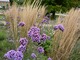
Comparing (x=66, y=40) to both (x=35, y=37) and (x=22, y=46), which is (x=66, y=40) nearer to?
(x=35, y=37)

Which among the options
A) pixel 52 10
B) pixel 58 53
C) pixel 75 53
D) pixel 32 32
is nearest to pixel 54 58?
pixel 58 53

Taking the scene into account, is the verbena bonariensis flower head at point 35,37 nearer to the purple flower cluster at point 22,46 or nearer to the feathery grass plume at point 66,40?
the purple flower cluster at point 22,46

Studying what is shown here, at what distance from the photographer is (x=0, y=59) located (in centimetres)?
325

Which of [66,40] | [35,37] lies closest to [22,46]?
[35,37]

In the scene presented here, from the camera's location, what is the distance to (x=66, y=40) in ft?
11.5

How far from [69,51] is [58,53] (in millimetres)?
146

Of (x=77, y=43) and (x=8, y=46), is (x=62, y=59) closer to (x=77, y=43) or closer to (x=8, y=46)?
(x=77, y=43)

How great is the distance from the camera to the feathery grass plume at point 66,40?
3494 millimetres

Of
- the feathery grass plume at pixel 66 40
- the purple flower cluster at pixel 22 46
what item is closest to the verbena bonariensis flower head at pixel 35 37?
the purple flower cluster at pixel 22 46

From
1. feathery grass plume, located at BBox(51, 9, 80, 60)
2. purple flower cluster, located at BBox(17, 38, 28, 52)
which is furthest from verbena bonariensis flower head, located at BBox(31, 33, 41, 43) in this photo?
feathery grass plume, located at BBox(51, 9, 80, 60)

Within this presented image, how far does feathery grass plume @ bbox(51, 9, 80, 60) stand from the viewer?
349cm

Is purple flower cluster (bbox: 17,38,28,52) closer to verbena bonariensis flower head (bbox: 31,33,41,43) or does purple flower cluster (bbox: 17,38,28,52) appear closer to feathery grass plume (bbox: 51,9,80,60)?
verbena bonariensis flower head (bbox: 31,33,41,43)

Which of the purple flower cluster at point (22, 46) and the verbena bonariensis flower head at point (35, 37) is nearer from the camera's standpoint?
the purple flower cluster at point (22, 46)

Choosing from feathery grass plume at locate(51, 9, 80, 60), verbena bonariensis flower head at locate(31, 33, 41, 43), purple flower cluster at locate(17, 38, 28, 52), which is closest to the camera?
purple flower cluster at locate(17, 38, 28, 52)
